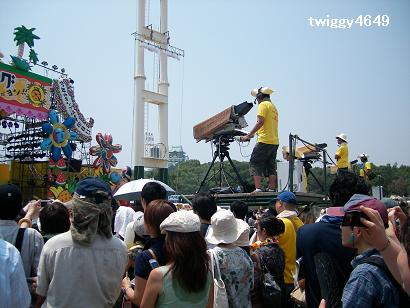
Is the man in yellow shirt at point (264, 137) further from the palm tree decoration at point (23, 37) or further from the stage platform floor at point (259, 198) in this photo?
the palm tree decoration at point (23, 37)

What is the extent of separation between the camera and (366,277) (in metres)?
1.88

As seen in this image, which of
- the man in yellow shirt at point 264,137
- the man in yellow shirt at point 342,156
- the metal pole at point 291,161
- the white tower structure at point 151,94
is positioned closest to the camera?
the metal pole at point 291,161

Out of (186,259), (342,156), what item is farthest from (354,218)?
(342,156)

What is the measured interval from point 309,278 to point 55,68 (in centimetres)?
1924

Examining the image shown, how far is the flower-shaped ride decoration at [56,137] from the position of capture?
1633cm

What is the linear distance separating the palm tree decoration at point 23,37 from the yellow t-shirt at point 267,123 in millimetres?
13747

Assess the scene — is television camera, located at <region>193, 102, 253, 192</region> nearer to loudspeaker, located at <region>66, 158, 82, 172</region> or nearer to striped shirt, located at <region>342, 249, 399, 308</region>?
striped shirt, located at <region>342, 249, 399, 308</region>

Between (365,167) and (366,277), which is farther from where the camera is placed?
(365,167)

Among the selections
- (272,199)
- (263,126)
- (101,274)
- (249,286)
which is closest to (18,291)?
(101,274)

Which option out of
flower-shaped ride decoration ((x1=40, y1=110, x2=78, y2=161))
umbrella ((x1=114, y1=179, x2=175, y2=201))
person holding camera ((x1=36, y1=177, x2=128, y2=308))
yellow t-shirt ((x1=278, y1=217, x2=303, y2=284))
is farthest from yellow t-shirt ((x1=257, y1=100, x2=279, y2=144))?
flower-shaped ride decoration ((x1=40, y1=110, x2=78, y2=161))

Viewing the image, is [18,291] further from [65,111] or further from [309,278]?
[65,111]

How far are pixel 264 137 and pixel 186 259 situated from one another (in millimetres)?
4848

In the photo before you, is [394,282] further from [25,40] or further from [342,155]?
[25,40]

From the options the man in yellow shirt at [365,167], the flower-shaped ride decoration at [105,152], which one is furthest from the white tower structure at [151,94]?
the man in yellow shirt at [365,167]
